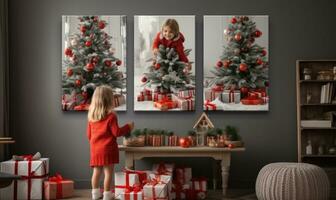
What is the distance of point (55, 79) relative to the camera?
6.38m

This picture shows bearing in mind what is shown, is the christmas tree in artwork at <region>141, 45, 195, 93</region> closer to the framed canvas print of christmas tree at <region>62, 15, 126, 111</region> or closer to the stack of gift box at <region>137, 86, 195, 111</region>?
the stack of gift box at <region>137, 86, 195, 111</region>

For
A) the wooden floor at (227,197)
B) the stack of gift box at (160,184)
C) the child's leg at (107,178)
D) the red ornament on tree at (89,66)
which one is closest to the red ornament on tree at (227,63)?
the stack of gift box at (160,184)

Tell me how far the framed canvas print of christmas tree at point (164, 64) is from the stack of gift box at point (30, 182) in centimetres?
135

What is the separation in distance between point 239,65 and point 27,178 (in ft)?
9.01

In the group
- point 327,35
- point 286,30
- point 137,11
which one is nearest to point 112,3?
point 137,11

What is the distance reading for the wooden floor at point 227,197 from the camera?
5688 mm

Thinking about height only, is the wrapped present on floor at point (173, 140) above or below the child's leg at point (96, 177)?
above

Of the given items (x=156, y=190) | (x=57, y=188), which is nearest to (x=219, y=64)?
(x=156, y=190)

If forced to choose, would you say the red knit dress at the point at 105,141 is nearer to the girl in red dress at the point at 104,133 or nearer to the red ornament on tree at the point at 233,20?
the girl in red dress at the point at 104,133

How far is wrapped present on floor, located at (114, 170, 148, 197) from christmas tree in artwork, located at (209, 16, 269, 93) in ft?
5.40

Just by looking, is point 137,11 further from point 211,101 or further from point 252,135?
point 252,135

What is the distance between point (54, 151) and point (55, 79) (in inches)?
34.4

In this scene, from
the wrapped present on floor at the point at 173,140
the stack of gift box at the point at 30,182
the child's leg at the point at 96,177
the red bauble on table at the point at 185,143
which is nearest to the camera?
the child's leg at the point at 96,177

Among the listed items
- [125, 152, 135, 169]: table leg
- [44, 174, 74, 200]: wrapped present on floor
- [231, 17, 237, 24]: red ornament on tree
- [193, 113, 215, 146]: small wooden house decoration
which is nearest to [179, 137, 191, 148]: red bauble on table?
[193, 113, 215, 146]: small wooden house decoration
